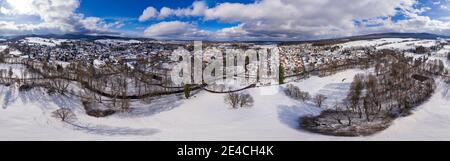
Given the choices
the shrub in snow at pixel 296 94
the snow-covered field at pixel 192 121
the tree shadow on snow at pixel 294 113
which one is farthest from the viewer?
the shrub in snow at pixel 296 94

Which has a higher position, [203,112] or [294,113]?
[294,113]

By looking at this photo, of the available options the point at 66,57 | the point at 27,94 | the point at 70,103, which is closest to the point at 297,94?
the point at 70,103

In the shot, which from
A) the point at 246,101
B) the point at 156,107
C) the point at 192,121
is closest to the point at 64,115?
the point at 156,107

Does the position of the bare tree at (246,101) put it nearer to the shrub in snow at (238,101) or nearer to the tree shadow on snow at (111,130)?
the shrub in snow at (238,101)

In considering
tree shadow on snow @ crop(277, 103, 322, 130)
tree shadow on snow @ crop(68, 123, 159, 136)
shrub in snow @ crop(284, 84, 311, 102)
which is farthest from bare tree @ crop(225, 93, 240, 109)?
tree shadow on snow @ crop(68, 123, 159, 136)

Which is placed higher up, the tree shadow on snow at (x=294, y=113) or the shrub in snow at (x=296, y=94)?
the shrub in snow at (x=296, y=94)

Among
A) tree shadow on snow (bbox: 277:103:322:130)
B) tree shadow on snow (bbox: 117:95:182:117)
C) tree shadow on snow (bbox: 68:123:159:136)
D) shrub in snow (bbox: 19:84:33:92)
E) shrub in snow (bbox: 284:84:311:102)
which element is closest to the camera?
tree shadow on snow (bbox: 68:123:159:136)

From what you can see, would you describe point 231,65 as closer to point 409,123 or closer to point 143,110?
point 143,110

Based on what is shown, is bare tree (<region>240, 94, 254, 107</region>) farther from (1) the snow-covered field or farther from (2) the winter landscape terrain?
(1) the snow-covered field

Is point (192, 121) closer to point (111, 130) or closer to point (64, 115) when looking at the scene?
point (111, 130)

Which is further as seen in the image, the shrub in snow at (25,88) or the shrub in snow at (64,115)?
the shrub in snow at (25,88)

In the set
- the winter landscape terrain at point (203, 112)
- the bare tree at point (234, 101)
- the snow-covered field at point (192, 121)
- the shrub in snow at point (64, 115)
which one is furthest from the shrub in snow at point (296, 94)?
the shrub in snow at point (64, 115)
